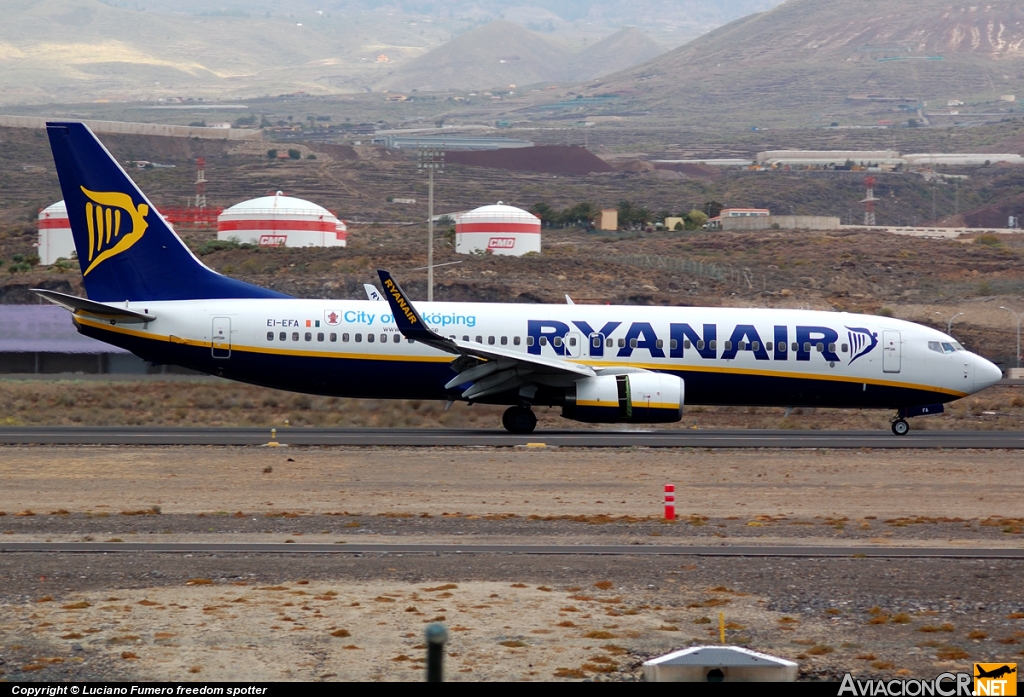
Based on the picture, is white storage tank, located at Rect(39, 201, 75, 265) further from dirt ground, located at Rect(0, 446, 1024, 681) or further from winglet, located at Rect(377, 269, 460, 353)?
dirt ground, located at Rect(0, 446, 1024, 681)

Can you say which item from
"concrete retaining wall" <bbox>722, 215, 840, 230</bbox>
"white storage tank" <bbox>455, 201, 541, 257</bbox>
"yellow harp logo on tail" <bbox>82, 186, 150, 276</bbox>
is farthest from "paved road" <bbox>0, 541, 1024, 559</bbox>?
"concrete retaining wall" <bbox>722, 215, 840, 230</bbox>

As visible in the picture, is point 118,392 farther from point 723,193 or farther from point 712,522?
point 723,193

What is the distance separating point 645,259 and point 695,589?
69083 millimetres

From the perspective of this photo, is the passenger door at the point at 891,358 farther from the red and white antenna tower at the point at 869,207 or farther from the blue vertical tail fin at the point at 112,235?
the red and white antenna tower at the point at 869,207

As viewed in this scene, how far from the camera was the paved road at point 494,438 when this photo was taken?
30766 millimetres

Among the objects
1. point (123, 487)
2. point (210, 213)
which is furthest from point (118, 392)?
point (210, 213)

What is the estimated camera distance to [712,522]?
66.8 ft

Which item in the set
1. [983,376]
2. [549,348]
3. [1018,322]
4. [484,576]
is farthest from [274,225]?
[484,576]

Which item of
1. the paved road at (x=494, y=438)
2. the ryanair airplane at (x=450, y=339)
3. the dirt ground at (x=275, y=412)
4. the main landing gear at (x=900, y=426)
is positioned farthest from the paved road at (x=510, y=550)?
the dirt ground at (x=275, y=412)

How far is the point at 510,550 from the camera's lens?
1769 cm

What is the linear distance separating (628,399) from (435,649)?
24.4 m

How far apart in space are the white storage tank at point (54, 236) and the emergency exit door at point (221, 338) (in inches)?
2224

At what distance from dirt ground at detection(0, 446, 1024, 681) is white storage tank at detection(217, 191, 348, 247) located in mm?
62956

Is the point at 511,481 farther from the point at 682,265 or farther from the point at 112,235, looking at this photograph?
the point at 682,265
